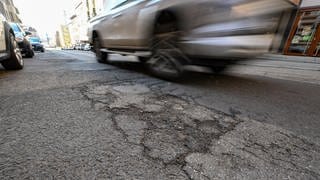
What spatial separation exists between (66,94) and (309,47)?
1164 cm

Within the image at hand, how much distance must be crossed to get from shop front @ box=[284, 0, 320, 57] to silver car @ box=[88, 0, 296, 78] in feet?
27.9

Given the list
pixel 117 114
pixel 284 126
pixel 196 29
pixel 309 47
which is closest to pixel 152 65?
pixel 196 29

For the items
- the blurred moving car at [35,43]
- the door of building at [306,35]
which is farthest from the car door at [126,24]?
the blurred moving car at [35,43]

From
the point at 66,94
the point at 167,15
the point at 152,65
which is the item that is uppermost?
the point at 167,15

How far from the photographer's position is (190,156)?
1341mm

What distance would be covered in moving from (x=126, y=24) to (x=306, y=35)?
10.2 meters

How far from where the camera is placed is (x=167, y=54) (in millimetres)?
3336

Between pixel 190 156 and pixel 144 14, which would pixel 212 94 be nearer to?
pixel 190 156

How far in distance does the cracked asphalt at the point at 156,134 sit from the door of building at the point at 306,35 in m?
8.94

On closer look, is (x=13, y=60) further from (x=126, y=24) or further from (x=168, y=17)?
(x=168, y=17)

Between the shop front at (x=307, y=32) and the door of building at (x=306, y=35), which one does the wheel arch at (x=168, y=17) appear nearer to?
the shop front at (x=307, y=32)

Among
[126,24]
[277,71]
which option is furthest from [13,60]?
[277,71]

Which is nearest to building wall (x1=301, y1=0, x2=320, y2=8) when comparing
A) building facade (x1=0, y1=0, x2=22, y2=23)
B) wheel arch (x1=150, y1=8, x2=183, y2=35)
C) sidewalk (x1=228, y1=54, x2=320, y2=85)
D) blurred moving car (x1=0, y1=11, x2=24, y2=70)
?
sidewalk (x1=228, y1=54, x2=320, y2=85)

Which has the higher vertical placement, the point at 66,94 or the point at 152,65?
the point at 152,65
